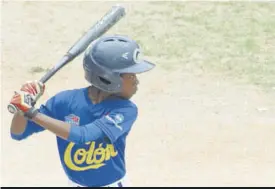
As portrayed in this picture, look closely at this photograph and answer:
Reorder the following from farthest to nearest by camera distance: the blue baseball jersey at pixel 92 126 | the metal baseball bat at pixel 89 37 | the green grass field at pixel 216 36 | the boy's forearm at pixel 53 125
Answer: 1. the green grass field at pixel 216 36
2. the metal baseball bat at pixel 89 37
3. the blue baseball jersey at pixel 92 126
4. the boy's forearm at pixel 53 125

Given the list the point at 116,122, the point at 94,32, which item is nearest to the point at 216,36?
the point at 94,32

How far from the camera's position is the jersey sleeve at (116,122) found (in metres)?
3.84

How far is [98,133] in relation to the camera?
150 inches

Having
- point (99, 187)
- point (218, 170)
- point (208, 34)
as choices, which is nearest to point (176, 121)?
point (218, 170)

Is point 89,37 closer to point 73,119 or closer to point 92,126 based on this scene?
point 73,119

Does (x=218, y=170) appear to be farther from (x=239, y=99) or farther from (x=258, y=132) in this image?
(x=239, y=99)

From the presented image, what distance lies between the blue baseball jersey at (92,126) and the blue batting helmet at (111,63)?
11 cm

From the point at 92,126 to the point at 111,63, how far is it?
0.34 meters

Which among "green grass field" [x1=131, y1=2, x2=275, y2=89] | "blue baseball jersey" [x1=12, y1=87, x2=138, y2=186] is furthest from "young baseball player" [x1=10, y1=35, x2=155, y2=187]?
"green grass field" [x1=131, y1=2, x2=275, y2=89]

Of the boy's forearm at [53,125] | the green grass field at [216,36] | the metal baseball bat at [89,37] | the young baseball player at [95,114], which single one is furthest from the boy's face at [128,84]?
the green grass field at [216,36]

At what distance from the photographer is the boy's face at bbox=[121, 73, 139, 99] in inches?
156

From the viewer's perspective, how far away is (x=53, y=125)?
3756 mm

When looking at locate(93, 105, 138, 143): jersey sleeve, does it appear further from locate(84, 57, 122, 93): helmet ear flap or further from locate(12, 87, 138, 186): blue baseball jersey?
locate(84, 57, 122, 93): helmet ear flap

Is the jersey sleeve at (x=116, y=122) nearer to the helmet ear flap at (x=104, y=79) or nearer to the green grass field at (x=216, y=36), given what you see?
the helmet ear flap at (x=104, y=79)
